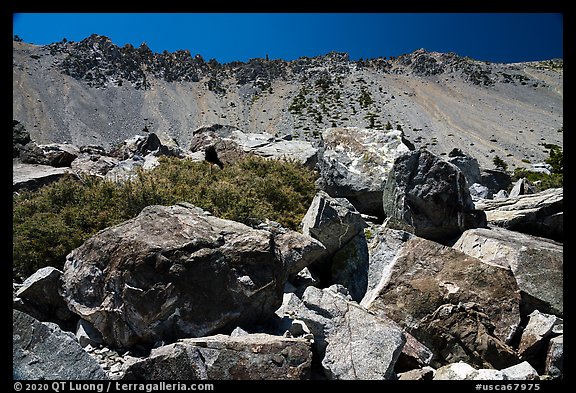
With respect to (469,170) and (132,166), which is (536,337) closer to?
(469,170)

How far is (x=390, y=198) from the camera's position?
375 inches

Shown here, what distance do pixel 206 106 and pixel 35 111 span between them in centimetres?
2484

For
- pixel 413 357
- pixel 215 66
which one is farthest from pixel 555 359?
pixel 215 66

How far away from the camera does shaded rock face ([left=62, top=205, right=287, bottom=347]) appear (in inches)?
201

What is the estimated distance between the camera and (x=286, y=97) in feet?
245

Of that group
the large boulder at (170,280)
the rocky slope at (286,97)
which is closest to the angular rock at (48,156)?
the large boulder at (170,280)

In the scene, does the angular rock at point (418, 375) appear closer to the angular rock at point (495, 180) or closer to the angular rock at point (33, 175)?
the angular rock at point (33, 175)

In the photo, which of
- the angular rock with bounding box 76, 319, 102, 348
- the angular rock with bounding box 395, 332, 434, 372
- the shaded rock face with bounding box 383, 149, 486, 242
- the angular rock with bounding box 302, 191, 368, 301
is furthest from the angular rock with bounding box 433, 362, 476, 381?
the angular rock with bounding box 76, 319, 102, 348

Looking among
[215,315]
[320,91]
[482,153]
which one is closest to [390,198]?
[215,315]

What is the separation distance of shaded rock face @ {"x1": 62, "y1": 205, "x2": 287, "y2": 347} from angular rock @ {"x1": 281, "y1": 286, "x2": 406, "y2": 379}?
80 cm

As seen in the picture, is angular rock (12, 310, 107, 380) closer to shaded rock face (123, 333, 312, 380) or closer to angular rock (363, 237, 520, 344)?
shaded rock face (123, 333, 312, 380)

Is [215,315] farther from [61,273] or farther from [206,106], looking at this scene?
[206,106]

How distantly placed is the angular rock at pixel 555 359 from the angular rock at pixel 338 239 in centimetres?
307

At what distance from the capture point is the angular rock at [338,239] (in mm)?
7582
